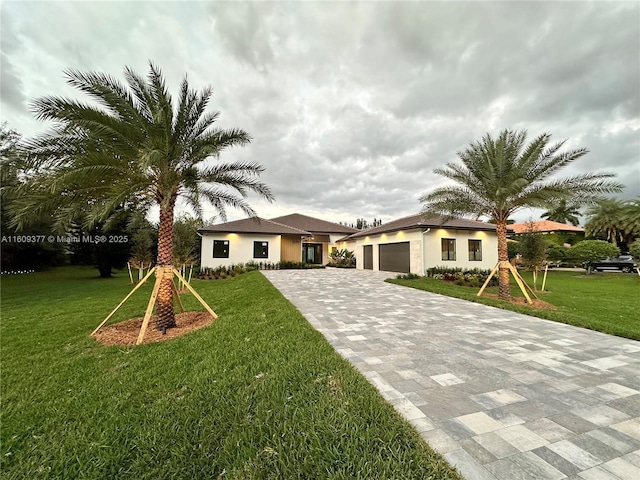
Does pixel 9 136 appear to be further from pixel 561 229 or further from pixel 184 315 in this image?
pixel 561 229

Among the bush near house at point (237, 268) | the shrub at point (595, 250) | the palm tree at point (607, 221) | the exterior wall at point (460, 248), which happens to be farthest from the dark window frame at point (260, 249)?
the palm tree at point (607, 221)

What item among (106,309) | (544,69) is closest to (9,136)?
(106,309)

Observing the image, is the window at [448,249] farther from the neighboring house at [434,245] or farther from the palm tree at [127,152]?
the palm tree at [127,152]

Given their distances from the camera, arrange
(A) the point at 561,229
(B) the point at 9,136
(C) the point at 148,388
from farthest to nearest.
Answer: (A) the point at 561,229, (B) the point at 9,136, (C) the point at 148,388

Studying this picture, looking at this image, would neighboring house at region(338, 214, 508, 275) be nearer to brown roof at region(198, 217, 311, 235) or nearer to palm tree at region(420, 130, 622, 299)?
palm tree at region(420, 130, 622, 299)

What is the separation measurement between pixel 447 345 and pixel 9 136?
899 inches

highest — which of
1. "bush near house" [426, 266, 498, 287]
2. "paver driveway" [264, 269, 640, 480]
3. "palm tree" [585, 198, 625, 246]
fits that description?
"palm tree" [585, 198, 625, 246]

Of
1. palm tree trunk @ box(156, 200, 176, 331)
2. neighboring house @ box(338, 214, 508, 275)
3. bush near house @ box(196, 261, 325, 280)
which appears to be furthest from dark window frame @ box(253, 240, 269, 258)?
palm tree trunk @ box(156, 200, 176, 331)

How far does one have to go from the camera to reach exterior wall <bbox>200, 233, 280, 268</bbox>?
20.8 meters

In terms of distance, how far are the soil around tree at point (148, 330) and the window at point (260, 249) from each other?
46.5 feet

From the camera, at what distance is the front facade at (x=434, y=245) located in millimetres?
17516

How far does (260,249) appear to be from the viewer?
22.1 m

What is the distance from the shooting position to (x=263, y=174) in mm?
7332

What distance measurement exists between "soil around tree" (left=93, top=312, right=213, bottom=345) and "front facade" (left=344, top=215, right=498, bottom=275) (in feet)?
45.6
